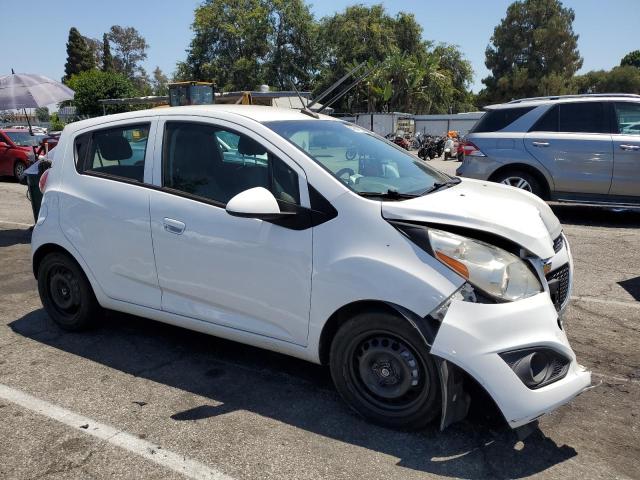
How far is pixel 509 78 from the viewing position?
Answer: 57188 mm

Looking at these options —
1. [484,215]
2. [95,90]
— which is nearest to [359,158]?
[484,215]

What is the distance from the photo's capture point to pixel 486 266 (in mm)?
2648

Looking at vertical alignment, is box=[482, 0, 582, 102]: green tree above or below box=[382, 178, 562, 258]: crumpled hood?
above

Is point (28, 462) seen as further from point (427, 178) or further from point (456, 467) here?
point (427, 178)

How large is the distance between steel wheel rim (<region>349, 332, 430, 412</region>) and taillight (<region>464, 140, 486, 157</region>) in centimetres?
621

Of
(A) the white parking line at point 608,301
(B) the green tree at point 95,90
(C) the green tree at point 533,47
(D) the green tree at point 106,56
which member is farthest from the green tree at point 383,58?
(D) the green tree at point 106,56

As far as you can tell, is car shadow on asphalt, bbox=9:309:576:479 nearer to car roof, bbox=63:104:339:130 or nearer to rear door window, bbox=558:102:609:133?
car roof, bbox=63:104:339:130

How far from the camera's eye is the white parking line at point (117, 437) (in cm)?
263

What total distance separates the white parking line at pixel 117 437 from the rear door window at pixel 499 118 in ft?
23.7

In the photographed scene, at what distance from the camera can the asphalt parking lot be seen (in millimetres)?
2645

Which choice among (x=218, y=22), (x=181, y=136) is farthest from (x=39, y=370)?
(x=218, y=22)

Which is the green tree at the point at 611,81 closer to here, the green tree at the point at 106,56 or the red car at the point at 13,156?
the red car at the point at 13,156

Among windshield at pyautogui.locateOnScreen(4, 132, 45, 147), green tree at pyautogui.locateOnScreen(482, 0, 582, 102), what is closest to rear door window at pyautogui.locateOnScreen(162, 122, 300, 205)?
windshield at pyautogui.locateOnScreen(4, 132, 45, 147)

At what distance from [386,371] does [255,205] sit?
3.70 feet
